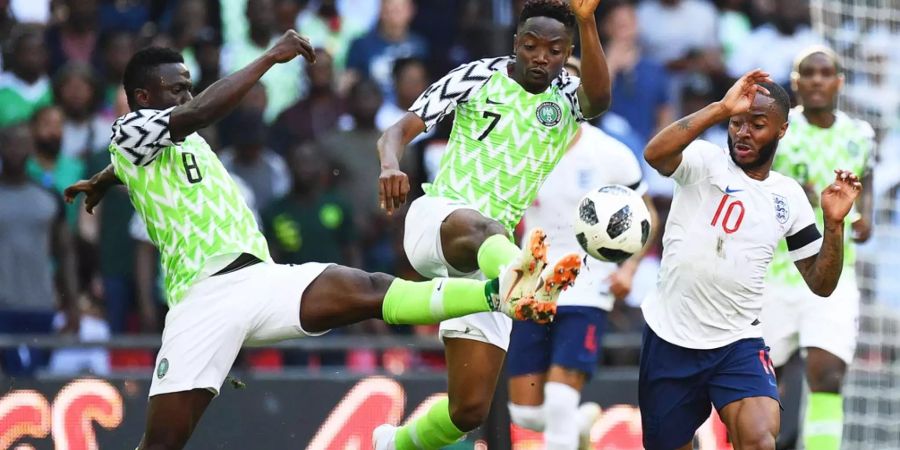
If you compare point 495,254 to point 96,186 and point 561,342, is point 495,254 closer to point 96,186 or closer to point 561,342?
point 96,186

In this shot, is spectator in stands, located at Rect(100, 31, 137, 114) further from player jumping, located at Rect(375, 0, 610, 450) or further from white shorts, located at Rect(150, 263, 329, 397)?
white shorts, located at Rect(150, 263, 329, 397)

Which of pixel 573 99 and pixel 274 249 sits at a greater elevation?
pixel 573 99

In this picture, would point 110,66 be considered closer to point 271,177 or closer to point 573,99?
point 271,177

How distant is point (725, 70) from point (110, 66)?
18.3ft

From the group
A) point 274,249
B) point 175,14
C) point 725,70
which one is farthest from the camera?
point 725,70

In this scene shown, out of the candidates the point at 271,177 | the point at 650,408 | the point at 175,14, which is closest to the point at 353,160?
the point at 271,177

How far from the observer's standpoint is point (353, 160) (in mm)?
12336

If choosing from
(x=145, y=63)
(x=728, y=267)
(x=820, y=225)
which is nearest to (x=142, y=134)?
(x=145, y=63)

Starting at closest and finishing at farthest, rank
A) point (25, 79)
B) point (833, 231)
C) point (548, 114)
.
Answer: point (833, 231) → point (548, 114) → point (25, 79)

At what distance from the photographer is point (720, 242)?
7.65 m

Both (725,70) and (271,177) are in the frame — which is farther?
(725,70)

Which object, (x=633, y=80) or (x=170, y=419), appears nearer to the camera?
(x=170, y=419)

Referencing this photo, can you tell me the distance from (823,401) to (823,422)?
14 cm

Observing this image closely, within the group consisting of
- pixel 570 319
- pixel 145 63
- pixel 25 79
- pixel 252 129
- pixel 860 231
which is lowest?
pixel 570 319
